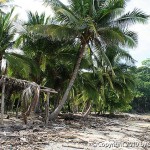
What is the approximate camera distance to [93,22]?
Answer: 651 inches

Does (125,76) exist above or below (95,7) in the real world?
below

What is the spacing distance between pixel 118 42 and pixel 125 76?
870 centimetres

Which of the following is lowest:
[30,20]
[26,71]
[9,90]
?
[9,90]

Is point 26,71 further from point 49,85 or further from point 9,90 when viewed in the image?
point 49,85

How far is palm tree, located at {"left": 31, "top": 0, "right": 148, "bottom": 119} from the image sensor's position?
1593cm

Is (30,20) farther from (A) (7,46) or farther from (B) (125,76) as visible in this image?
(B) (125,76)

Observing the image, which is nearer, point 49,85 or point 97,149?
point 97,149

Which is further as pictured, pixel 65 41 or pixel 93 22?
pixel 65 41

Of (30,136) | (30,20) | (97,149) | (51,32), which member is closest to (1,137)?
(30,136)

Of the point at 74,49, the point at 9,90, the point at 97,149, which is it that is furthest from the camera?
the point at 74,49

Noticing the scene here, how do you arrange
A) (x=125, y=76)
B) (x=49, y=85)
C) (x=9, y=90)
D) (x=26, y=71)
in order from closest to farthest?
(x=9, y=90), (x=26, y=71), (x=49, y=85), (x=125, y=76)

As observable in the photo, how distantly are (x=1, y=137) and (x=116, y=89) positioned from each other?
56.8 ft

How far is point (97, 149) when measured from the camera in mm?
9250

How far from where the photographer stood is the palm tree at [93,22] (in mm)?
15930
